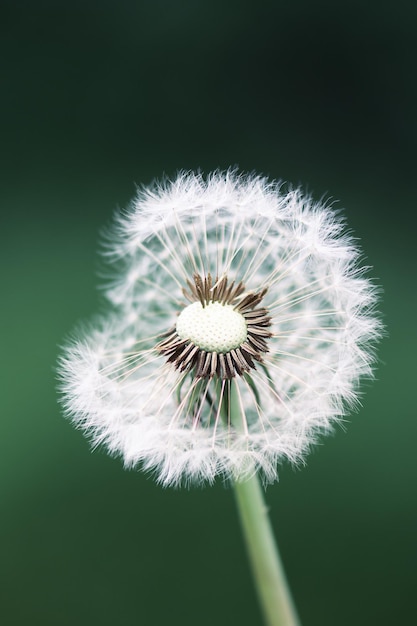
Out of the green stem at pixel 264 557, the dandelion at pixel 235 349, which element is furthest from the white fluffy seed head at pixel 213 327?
the green stem at pixel 264 557

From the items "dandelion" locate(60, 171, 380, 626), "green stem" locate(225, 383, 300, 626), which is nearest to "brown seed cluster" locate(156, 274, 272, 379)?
"dandelion" locate(60, 171, 380, 626)

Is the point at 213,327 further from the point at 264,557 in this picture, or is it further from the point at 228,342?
the point at 264,557

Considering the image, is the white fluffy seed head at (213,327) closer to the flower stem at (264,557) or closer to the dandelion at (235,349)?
the dandelion at (235,349)

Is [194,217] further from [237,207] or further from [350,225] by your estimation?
[350,225]

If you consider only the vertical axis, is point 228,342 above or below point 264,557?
above

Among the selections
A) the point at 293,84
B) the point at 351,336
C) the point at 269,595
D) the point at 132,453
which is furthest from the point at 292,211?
the point at 293,84

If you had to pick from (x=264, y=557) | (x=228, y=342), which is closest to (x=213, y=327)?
(x=228, y=342)

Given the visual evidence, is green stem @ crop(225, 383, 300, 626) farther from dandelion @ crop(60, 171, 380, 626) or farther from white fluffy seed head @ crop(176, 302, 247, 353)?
white fluffy seed head @ crop(176, 302, 247, 353)

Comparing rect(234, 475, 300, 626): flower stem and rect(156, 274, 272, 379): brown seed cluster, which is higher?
rect(156, 274, 272, 379): brown seed cluster
